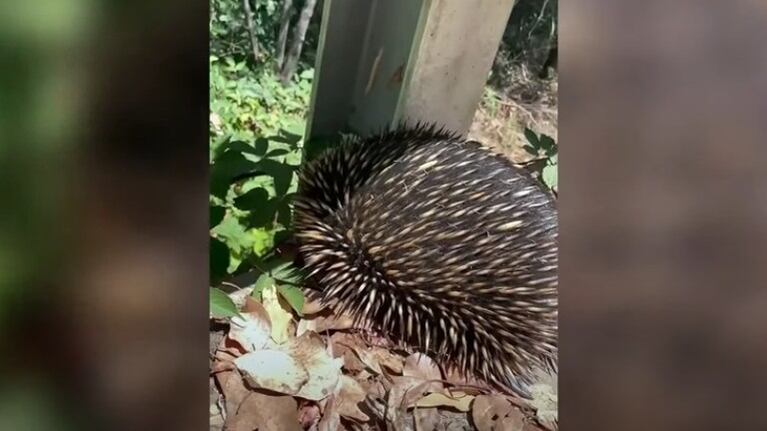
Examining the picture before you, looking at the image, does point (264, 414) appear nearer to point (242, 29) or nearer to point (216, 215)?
point (216, 215)

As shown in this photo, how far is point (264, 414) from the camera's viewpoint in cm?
89

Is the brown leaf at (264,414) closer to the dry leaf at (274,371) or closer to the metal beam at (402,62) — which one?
the dry leaf at (274,371)

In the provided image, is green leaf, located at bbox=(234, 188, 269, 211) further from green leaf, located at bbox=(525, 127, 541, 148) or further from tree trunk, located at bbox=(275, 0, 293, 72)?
green leaf, located at bbox=(525, 127, 541, 148)

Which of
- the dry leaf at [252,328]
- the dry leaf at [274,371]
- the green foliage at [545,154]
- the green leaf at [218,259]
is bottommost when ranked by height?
the dry leaf at [274,371]

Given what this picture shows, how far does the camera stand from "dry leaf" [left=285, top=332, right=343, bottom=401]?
0.90m

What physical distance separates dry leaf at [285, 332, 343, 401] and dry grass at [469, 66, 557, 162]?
31 centimetres

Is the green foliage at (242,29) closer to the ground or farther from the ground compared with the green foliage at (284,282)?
farther from the ground

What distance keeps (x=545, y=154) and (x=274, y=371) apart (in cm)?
41

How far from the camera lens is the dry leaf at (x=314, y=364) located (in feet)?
2.96

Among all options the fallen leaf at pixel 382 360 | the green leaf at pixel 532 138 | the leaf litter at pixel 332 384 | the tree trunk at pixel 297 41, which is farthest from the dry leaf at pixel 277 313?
the green leaf at pixel 532 138
